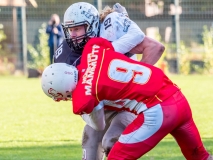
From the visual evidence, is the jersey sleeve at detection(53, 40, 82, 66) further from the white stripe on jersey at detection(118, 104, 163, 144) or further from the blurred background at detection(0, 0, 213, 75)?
the blurred background at detection(0, 0, 213, 75)

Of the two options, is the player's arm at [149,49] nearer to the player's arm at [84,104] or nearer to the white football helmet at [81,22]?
the white football helmet at [81,22]

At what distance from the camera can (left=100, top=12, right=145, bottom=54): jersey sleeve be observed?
4.84 meters

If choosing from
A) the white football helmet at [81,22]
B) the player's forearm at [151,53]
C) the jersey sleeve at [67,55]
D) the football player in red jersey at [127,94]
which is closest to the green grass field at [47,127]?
the jersey sleeve at [67,55]

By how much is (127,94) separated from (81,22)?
35.3 inches

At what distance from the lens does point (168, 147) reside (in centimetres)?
743

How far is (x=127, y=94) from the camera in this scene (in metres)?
4.31

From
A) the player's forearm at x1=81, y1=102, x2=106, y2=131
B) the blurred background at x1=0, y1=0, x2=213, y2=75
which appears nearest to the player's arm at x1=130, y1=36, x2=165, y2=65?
the player's forearm at x1=81, y1=102, x2=106, y2=131

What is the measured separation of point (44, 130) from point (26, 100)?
4.23 metres

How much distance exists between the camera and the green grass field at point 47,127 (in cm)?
709

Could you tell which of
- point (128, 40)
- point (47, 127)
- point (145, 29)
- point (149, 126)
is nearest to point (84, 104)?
point (149, 126)

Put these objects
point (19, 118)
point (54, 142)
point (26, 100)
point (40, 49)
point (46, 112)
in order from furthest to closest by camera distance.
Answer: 1. point (40, 49)
2. point (26, 100)
3. point (46, 112)
4. point (19, 118)
5. point (54, 142)

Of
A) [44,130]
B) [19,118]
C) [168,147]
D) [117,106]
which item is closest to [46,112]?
[19,118]

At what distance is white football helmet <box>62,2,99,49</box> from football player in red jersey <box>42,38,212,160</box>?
0.54m

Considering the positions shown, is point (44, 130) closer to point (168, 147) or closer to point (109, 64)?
point (168, 147)
